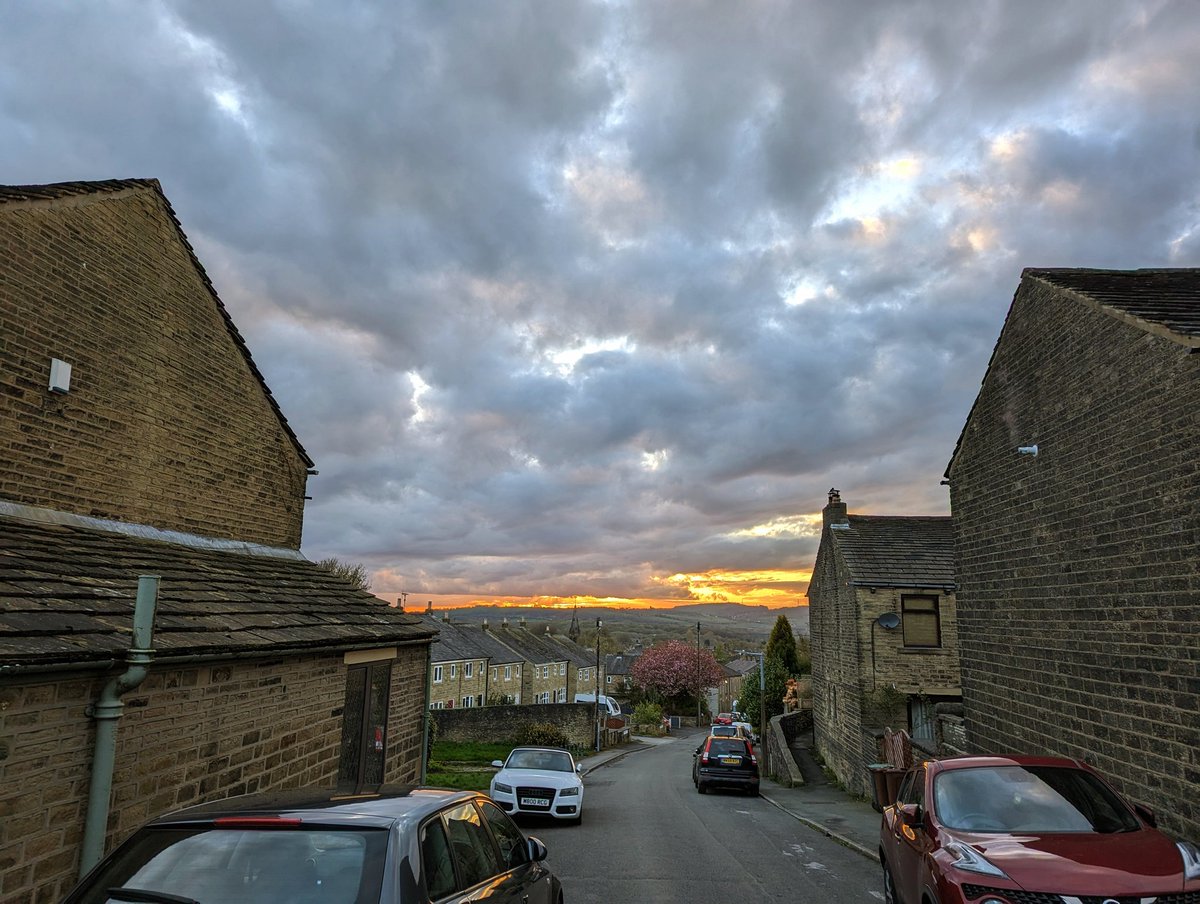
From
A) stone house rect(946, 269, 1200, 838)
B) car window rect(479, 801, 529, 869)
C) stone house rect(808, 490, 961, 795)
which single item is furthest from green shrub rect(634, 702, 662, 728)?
car window rect(479, 801, 529, 869)

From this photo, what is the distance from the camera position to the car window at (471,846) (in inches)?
157

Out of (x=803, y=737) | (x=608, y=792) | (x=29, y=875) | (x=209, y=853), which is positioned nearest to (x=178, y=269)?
(x=29, y=875)

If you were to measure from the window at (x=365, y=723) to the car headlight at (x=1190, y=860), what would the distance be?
346 inches

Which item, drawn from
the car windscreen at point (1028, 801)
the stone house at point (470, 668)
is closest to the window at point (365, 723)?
the car windscreen at point (1028, 801)

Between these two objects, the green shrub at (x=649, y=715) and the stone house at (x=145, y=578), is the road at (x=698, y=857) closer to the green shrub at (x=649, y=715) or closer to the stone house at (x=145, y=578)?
the stone house at (x=145, y=578)

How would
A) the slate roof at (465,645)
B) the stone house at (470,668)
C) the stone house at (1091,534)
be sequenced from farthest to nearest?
the slate roof at (465,645) < the stone house at (470,668) < the stone house at (1091,534)

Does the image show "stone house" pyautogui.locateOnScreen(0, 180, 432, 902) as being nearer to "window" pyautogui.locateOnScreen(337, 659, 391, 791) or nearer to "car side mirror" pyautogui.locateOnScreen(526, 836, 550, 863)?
"window" pyautogui.locateOnScreen(337, 659, 391, 791)

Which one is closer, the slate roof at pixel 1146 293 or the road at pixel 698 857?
the slate roof at pixel 1146 293

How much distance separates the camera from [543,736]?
3644 cm

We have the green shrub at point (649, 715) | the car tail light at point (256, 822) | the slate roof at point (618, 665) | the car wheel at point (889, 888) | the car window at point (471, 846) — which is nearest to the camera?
the car tail light at point (256, 822)

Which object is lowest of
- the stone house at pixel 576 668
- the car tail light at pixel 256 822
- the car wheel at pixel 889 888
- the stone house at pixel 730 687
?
the stone house at pixel 730 687

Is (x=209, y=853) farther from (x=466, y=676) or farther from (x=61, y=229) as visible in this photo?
(x=466, y=676)

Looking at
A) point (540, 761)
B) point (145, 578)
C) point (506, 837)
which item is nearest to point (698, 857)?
point (540, 761)

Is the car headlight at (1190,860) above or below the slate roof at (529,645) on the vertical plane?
above
